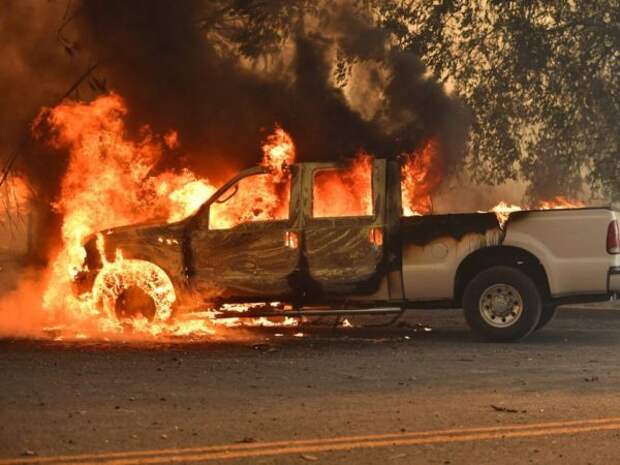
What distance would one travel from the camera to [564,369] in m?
12.1

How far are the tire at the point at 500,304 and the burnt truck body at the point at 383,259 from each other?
1cm

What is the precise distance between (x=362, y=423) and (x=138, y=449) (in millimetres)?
1715

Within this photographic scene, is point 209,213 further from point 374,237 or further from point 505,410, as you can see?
point 505,410

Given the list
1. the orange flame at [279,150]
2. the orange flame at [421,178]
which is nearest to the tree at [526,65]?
the orange flame at [421,178]

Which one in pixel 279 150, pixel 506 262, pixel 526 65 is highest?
pixel 526 65

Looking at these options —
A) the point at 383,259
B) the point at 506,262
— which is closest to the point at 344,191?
the point at 383,259

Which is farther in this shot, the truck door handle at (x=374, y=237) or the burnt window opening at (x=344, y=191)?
the burnt window opening at (x=344, y=191)

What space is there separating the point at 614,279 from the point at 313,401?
539 centimetres

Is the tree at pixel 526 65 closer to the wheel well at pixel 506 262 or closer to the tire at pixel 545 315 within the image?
the tire at pixel 545 315

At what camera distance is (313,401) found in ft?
32.6

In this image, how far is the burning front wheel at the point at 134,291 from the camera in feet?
48.5

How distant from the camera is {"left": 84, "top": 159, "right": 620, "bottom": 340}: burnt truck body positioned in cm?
1446

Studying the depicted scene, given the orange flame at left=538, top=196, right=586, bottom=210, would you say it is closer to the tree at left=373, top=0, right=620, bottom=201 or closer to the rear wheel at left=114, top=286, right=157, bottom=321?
the tree at left=373, top=0, right=620, bottom=201

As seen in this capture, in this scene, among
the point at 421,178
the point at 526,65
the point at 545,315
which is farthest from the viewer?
the point at 526,65
